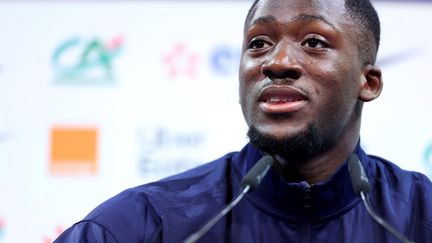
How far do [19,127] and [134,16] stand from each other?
21.0 inches

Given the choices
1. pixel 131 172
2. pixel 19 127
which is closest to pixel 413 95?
pixel 131 172

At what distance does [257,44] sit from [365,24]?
25 centimetres

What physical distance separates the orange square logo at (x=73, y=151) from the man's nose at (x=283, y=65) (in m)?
1.06

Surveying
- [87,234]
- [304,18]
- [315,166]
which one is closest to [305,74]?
[304,18]

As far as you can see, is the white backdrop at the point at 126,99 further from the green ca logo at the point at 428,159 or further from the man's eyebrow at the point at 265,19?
the man's eyebrow at the point at 265,19

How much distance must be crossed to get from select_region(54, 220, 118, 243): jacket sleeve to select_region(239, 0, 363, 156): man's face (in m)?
0.36

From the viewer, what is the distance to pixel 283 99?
4.58ft

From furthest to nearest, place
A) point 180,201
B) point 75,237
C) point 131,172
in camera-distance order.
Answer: point 131,172, point 180,201, point 75,237

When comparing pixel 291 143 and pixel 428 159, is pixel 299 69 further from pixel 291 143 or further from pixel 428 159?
pixel 428 159

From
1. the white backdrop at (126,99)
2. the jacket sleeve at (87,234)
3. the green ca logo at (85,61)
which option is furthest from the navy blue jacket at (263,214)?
the green ca logo at (85,61)

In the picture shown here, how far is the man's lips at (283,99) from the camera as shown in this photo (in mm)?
1384

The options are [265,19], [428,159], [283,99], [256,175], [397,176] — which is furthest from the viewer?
[428,159]

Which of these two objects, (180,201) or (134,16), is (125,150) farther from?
(180,201)

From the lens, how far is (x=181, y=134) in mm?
2357
